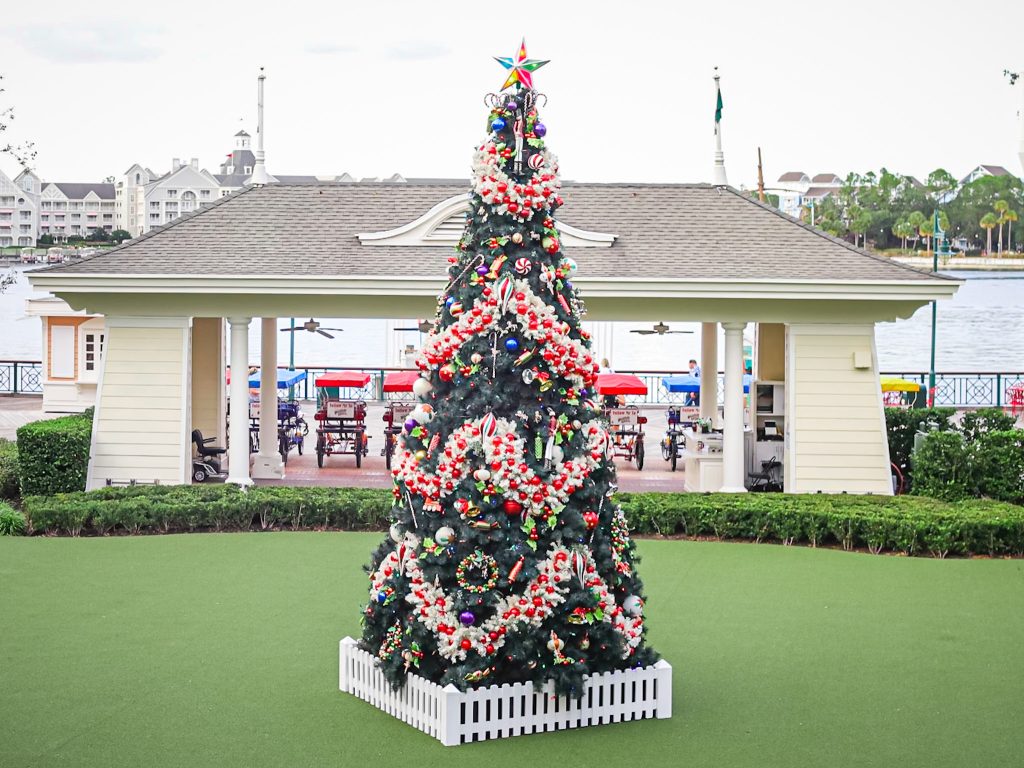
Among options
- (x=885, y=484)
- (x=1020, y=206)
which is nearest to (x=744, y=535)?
(x=885, y=484)

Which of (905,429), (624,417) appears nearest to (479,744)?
(905,429)

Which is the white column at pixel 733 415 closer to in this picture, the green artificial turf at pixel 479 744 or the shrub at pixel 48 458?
the green artificial turf at pixel 479 744

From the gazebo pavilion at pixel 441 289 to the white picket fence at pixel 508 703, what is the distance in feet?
30.5

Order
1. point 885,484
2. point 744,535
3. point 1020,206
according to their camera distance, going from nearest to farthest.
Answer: point 744,535 → point 885,484 → point 1020,206

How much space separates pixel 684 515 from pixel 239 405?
651cm

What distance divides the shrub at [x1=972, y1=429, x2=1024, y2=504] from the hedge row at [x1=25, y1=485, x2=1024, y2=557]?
847 millimetres

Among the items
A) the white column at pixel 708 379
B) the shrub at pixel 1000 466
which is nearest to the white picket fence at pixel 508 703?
the shrub at pixel 1000 466

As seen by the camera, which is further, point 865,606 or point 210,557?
point 210,557

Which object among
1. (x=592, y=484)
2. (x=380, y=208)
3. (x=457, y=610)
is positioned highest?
(x=380, y=208)

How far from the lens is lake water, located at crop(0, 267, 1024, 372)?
7094 centimetres

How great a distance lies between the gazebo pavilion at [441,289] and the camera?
19156 millimetres

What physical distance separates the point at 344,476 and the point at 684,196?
6.88 metres

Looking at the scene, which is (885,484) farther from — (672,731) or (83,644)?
(83,644)

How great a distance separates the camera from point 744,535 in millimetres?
17531
